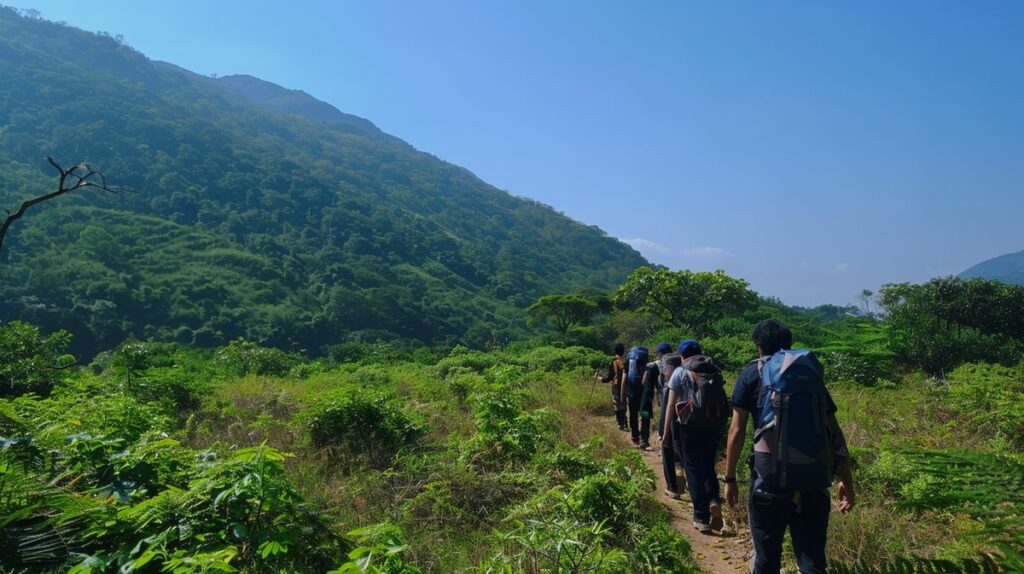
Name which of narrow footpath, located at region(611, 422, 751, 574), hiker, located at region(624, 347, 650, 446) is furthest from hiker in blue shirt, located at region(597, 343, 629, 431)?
narrow footpath, located at region(611, 422, 751, 574)

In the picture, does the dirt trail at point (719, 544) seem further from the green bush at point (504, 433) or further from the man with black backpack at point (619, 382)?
the man with black backpack at point (619, 382)

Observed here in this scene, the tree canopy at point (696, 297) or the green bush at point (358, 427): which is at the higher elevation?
the tree canopy at point (696, 297)

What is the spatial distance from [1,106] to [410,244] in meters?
73.5

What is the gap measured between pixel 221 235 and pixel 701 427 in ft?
265

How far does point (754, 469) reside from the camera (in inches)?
111

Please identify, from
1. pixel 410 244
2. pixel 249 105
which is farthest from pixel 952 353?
pixel 249 105

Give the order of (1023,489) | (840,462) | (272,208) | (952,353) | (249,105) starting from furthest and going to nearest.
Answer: (249,105) < (272,208) < (952,353) < (840,462) < (1023,489)

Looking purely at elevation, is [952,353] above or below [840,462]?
above

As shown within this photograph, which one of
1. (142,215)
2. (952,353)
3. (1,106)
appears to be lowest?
(142,215)

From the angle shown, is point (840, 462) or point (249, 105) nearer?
point (840, 462)

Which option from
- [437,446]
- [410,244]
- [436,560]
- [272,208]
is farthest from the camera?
[410,244]

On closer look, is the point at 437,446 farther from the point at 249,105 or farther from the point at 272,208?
the point at 249,105

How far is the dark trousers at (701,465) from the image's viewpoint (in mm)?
4348

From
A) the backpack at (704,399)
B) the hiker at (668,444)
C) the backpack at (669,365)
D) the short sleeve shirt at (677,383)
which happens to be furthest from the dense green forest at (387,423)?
the backpack at (669,365)
